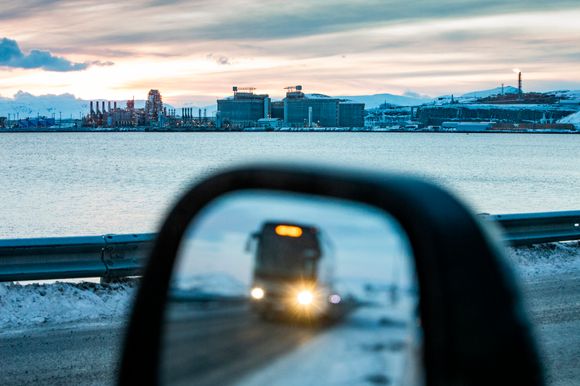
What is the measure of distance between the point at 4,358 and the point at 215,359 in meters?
5.57

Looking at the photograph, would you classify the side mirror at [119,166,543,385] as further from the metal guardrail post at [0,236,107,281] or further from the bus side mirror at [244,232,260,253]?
the metal guardrail post at [0,236,107,281]

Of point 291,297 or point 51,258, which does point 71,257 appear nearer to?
point 51,258

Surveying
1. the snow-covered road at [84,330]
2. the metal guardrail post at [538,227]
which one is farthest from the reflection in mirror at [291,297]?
the metal guardrail post at [538,227]

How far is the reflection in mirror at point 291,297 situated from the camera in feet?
4.03

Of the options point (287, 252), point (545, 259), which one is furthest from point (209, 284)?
point (545, 259)

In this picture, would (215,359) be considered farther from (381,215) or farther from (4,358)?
(4,358)

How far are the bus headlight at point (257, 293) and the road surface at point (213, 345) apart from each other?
3 centimetres

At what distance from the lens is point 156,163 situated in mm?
92812

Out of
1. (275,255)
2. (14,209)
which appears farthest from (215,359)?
(14,209)

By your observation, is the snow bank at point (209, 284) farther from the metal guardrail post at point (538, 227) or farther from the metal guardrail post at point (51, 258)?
the metal guardrail post at point (538, 227)

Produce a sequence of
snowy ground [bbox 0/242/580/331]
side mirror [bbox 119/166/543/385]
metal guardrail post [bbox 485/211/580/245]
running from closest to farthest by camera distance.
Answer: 1. side mirror [bbox 119/166/543/385]
2. snowy ground [bbox 0/242/580/331]
3. metal guardrail post [bbox 485/211/580/245]

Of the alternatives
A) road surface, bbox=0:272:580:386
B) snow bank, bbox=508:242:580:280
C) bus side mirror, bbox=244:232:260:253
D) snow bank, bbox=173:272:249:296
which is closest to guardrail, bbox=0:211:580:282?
road surface, bbox=0:272:580:386

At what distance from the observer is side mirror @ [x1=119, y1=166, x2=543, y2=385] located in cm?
105

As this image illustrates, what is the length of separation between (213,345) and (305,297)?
24 centimetres
